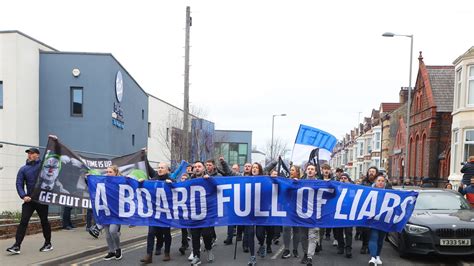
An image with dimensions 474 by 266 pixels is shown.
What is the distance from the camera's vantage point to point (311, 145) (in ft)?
41.0

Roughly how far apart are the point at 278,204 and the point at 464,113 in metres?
20.6

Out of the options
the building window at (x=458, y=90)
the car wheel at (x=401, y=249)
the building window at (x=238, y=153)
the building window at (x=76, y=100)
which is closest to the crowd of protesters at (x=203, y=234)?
the car wheel at (x=401, y=249)

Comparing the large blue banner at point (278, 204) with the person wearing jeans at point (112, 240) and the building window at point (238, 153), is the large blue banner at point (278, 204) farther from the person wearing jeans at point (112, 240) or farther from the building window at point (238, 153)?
the building window at point (238, 153)

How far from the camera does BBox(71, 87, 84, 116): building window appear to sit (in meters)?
23.2

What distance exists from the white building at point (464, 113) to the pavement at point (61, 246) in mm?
20307

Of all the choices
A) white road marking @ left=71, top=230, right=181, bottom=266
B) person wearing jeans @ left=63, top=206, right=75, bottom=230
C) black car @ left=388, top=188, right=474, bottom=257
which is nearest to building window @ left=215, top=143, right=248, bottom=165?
person wearing jeans @ left=63, top=206, right=75, bottom=230

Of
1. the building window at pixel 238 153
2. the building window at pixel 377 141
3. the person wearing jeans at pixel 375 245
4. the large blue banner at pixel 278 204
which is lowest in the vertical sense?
the building window at pixel 238 153

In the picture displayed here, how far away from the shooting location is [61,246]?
28.3 ft

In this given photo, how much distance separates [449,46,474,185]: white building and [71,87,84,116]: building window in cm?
2170

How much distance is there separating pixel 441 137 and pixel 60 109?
83.3 feet

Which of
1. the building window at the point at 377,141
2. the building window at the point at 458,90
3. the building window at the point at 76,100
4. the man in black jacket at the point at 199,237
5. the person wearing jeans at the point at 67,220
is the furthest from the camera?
the building window at the point at 377,141

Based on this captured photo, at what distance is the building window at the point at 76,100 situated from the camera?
76.1 ft

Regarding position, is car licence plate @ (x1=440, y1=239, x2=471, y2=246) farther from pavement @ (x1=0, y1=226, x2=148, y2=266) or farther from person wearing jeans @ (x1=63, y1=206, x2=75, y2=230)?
person wearing jeans @ (x1=63, y1=206, x2=75, y2=230)

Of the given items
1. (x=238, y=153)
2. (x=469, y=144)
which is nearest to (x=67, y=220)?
(x=469, y=144)
